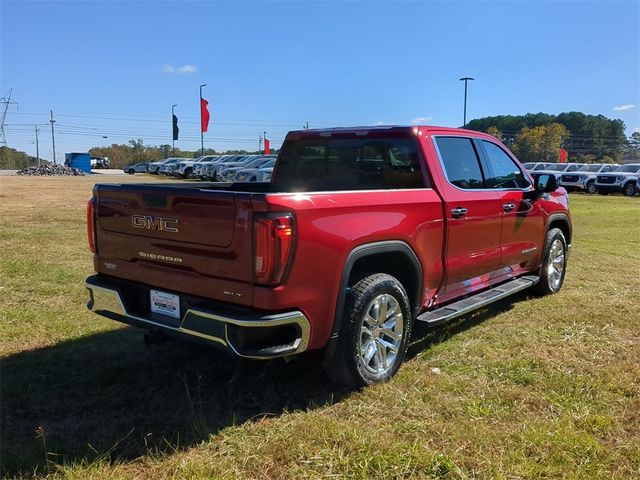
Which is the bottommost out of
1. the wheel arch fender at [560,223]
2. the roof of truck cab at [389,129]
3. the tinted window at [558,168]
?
the wheel arch fender at [560,223]

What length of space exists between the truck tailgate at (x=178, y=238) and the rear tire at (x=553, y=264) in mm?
4284

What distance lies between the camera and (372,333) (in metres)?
3.84

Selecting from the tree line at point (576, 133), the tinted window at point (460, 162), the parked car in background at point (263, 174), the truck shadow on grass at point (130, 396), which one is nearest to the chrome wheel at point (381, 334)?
the truck shadow on grass at point (130, 396)

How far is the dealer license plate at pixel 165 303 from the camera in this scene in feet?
11.5

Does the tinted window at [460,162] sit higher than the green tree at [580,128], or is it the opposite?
the green tree at [580,128]

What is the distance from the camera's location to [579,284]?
7.04 m

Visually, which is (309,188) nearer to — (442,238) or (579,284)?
(442,238)

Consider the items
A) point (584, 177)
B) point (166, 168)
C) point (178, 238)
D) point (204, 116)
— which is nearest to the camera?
point (178, 238)

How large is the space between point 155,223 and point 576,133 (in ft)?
437

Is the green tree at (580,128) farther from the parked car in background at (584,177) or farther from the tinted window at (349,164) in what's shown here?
the tinted window at (349,164)

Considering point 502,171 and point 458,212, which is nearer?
point 458,212

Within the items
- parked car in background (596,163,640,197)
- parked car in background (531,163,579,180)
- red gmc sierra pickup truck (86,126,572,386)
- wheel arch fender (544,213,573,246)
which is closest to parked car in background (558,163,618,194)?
parked car in background (596,163,640,197)

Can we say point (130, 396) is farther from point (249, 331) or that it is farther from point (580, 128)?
point (580, 128)

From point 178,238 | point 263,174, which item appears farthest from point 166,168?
point 178,238
